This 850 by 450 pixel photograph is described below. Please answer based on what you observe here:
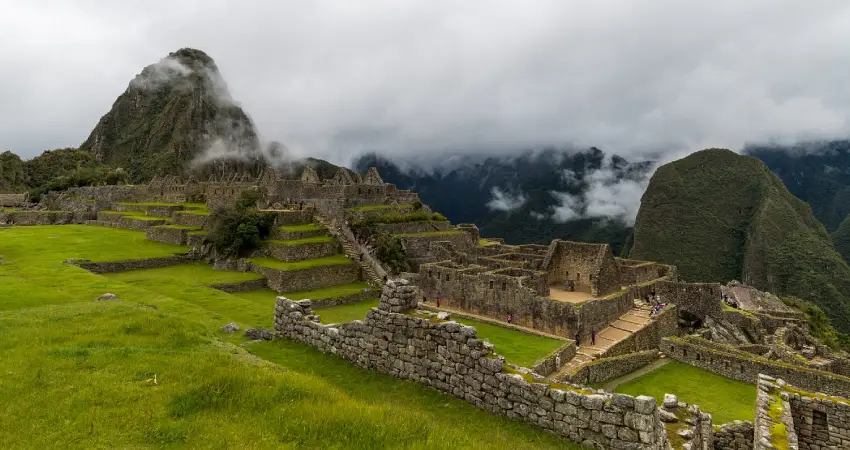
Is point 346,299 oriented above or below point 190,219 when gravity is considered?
→ below

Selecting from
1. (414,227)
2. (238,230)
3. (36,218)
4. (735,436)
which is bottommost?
(735,436)

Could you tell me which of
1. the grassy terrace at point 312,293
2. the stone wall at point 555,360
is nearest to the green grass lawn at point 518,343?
the stone wall at point 555,360

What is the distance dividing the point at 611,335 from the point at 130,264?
84.8ft

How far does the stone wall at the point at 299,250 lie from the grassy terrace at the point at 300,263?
36 cm

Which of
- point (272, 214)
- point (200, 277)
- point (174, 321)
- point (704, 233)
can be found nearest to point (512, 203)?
point (704, 233)

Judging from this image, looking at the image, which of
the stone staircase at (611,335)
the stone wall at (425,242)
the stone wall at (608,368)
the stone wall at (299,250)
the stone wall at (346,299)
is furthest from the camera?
the stone wall at (425,242)

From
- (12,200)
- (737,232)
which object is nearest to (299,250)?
(12,200)

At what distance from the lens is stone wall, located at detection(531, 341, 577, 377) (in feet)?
46.0

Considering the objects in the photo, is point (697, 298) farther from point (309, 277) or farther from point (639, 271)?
point (309, 277)

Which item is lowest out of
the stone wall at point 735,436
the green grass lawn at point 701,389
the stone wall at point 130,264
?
the green grass lawn at point 701,389

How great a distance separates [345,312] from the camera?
2270 centimetres

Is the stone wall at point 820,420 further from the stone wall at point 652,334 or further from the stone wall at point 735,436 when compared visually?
the stone wall at point 652,334

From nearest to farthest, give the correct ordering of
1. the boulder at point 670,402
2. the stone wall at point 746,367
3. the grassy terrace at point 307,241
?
the boulder at point 670,402 < the stone wall at point 746,367 < the grassy terrace at point 307,241

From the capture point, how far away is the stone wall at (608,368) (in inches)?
563
